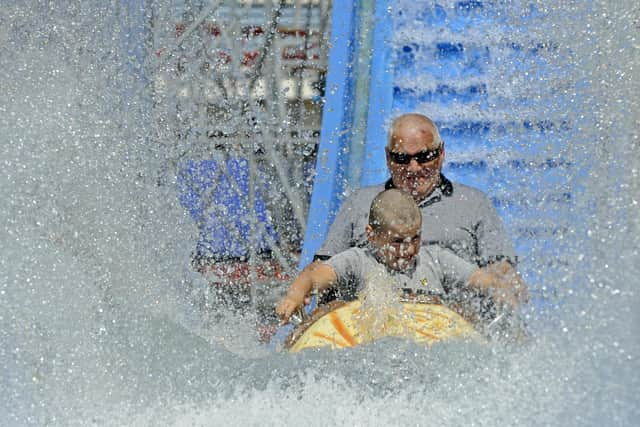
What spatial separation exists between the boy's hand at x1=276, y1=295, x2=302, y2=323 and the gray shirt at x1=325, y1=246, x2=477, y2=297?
0.10 m

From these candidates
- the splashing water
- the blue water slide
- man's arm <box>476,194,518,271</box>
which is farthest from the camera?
the blue water slide

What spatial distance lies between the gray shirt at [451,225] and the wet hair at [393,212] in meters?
0.38

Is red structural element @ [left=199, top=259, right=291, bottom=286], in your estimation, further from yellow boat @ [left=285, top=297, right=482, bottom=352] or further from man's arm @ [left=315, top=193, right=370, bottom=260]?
yellow boat @ [left=285, top=297, right=482, bottom=352]

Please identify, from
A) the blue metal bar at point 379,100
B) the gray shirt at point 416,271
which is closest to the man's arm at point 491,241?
the gray shirt at point 416,271

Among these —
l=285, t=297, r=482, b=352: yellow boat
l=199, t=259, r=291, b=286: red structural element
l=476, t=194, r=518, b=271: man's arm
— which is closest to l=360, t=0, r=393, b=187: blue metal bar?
l=476, t=194, r=518, b=271: man's arm

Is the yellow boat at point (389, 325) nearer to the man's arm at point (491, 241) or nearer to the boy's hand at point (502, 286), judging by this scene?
the boy's hand at point (502, 286)

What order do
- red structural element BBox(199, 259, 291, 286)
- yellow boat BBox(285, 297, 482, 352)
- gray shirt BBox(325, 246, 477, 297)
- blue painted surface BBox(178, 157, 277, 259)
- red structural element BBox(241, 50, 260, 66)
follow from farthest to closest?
red structural element BBox(241, 50, 260, 66)
blue painted surface BBox(178, 157, 277, 259)
red structural element BBox(199, 259, 291, 286)
gray shirt BBox(325, 246, 477, 297)
yellow boat BBox(285, 297, 482, 352)

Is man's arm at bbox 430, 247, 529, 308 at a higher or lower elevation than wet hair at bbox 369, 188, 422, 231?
lower

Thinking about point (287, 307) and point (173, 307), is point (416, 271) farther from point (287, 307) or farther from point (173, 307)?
point (173, 307)

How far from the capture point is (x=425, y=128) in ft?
7.80

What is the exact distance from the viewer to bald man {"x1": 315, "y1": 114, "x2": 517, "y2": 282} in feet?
7.64

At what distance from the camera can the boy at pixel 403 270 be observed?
195cm

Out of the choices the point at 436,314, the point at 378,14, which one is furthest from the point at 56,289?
the point at 378,14

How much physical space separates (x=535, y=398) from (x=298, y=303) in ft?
2.00
